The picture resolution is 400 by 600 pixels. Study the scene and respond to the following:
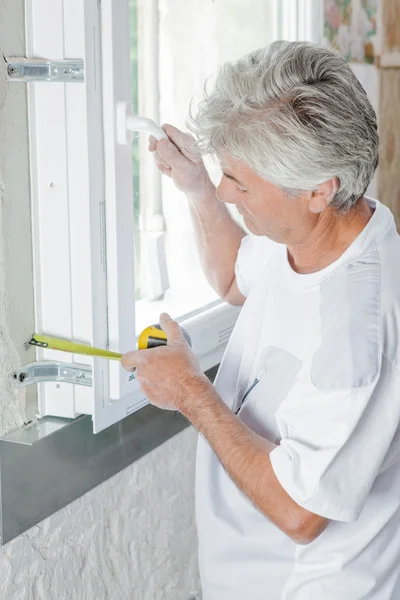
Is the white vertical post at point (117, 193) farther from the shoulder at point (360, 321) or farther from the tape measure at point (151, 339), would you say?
the shoulder at point (360, 321)

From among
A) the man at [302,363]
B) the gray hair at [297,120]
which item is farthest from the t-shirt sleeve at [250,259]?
the gray hair at [297,120]

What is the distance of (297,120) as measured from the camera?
1.13 metres

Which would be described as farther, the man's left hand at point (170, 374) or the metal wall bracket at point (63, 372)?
the metal wall bracket at point (63, 372)

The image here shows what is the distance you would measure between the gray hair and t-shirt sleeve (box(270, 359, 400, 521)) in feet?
0.91

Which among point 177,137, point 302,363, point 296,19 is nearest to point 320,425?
point 302,363

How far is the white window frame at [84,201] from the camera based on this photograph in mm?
1277

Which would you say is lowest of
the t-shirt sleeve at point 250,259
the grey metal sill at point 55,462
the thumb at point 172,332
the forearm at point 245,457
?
the grey metal sill at point 55,462

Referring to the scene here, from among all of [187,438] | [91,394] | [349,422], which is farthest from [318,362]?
[187,438]

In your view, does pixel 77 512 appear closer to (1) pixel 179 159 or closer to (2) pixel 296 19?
(1) pixel 179 159

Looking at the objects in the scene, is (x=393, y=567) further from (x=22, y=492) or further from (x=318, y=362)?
(x=22, y=492)

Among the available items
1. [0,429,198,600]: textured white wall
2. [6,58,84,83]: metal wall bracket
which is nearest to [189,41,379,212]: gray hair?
[6,58,84,83]: metal wall bracket

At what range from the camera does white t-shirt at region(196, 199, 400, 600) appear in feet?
3.69

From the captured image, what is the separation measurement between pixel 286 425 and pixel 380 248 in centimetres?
29

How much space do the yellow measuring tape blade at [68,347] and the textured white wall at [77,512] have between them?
0.07 ft
